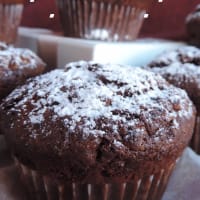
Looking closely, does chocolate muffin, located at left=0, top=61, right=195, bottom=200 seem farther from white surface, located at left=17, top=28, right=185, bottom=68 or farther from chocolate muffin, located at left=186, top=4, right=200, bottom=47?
chocolate muffin, located at left=186, top=4, right=200, bottom=47

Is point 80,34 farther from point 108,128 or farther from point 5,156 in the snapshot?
point 108,128

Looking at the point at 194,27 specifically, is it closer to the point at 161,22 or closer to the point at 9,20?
the point at 161,22

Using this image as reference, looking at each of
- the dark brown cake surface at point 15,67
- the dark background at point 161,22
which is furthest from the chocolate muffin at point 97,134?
the dark background at point 161,22

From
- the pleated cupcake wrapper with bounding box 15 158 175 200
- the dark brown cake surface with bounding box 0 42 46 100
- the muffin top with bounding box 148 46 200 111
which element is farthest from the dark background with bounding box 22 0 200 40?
the pleated cupcake wrapper with bounding box 15 158 175 200

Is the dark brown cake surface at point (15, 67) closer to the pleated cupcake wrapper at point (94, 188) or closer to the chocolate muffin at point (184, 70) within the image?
the pleated cupcake wrapper at point (94, 188)

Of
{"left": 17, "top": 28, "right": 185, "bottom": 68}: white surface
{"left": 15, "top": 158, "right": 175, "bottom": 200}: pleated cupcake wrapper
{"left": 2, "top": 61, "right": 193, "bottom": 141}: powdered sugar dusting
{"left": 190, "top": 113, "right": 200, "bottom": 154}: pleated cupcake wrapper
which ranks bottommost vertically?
{"left": 190, "top": 113, "right": 200, "bottom": 154}: pleated cupcake wrapper

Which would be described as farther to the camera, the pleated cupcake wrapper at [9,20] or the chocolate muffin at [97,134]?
the pleated cupcake wrapper at [9,20]
